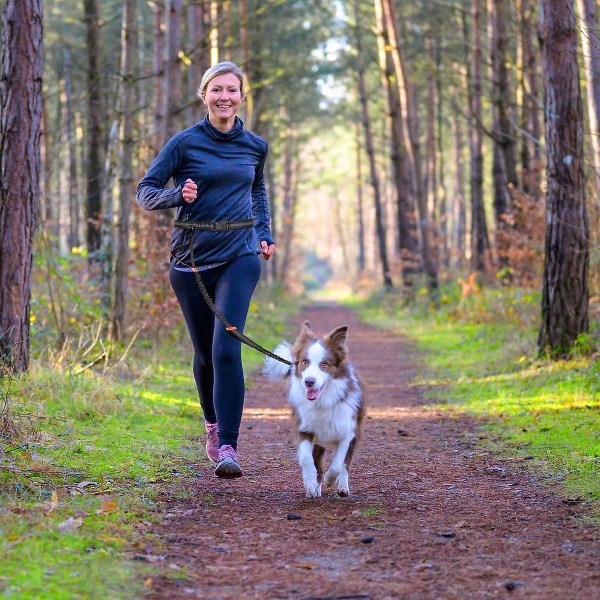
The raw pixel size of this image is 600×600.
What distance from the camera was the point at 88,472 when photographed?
591 cm

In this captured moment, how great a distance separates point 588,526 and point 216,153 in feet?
10.7

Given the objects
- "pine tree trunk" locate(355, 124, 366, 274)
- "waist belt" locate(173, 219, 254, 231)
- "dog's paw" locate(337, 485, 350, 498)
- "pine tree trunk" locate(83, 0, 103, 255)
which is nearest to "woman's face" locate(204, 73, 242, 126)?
"waist belt" locate(173, 219, 254, 231)

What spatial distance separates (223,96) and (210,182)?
571 millimetres

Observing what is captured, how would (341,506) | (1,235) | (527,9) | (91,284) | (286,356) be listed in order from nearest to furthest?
(341,506), (286,356), (1,235), (91,284), (527,9)

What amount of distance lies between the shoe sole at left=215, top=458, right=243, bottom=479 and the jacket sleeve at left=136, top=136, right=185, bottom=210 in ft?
5.48

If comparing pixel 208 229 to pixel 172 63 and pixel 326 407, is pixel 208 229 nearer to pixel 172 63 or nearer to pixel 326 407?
pixel 326 407

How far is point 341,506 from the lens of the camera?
5.53m

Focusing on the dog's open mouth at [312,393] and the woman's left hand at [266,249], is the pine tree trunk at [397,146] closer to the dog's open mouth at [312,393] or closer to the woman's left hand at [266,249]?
the woman's left hand at [266,249]

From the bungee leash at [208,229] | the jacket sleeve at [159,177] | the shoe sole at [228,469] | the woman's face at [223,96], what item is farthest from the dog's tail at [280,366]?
the woman's face at [223,96]

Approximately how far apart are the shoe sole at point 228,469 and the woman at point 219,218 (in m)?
0.09

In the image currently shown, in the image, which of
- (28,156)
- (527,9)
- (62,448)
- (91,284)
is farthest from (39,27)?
(527,9)

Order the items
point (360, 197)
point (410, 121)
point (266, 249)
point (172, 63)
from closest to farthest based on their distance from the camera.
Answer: point (266, 249)
point (172, 63)
point (410, 121)
point (360, 197)

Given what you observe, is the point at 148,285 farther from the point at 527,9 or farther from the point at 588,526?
the point at 527,9

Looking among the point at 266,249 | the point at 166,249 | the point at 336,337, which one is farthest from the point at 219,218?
the point at 166,249
